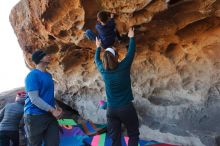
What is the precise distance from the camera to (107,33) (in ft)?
19.1

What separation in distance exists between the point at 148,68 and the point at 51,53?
8.46 ft

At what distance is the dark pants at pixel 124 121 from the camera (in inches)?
210

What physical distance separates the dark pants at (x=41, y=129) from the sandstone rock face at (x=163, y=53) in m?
1.94

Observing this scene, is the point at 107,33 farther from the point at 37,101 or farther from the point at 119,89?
the point at 37,101

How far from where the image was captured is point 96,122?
773 cm

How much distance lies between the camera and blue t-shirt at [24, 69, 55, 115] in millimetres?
5312

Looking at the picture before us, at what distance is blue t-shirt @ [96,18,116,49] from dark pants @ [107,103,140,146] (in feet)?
3.63

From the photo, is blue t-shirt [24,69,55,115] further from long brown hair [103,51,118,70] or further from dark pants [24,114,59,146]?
long brown hair [103,51,118,70]

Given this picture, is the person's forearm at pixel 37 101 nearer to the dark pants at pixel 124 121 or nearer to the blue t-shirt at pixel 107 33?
the dark pants at pixel 124 121

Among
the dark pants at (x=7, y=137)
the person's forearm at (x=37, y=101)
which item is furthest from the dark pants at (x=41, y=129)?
the dark pants at (x=7, y=137)

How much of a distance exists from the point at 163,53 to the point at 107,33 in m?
1.53

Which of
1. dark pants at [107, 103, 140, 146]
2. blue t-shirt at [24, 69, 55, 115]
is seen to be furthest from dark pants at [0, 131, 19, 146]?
dark pants at [107, 103, 140, 146]

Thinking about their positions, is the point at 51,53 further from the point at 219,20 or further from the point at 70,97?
the point at 219,20

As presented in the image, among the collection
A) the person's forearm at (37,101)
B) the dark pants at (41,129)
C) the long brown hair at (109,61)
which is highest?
the long brown hair at (109,61)
